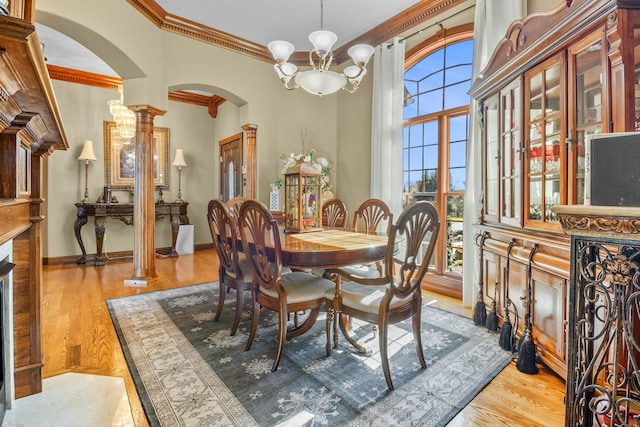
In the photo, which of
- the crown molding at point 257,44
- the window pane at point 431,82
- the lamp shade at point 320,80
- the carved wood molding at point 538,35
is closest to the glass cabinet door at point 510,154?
the carved wood molding at point 538,35

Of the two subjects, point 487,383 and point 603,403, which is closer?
point 603,403

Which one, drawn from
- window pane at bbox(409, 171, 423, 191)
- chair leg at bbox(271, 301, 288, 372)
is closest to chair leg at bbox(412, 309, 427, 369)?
chair leg at bbox(271, 301, 288, 372)

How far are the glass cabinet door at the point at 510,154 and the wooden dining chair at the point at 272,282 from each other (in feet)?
4.44

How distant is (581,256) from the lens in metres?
1.12

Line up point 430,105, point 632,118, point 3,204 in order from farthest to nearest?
point 430,105 < point 632,118 < point 3,204

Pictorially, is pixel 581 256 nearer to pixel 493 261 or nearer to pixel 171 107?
pixel 493 261

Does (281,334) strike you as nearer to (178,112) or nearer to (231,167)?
(231,167)

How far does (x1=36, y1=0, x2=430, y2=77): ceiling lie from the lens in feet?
11.8

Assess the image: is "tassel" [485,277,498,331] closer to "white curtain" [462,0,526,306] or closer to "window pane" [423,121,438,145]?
"white curtain" [462,0,526,306]

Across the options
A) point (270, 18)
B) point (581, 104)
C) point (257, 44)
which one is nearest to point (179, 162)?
point (257, 44)

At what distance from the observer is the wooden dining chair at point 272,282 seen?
6.15 ft

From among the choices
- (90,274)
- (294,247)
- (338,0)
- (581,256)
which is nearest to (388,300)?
(294,247)

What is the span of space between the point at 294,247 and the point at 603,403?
1.65 metres

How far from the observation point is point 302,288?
2.07 meters
